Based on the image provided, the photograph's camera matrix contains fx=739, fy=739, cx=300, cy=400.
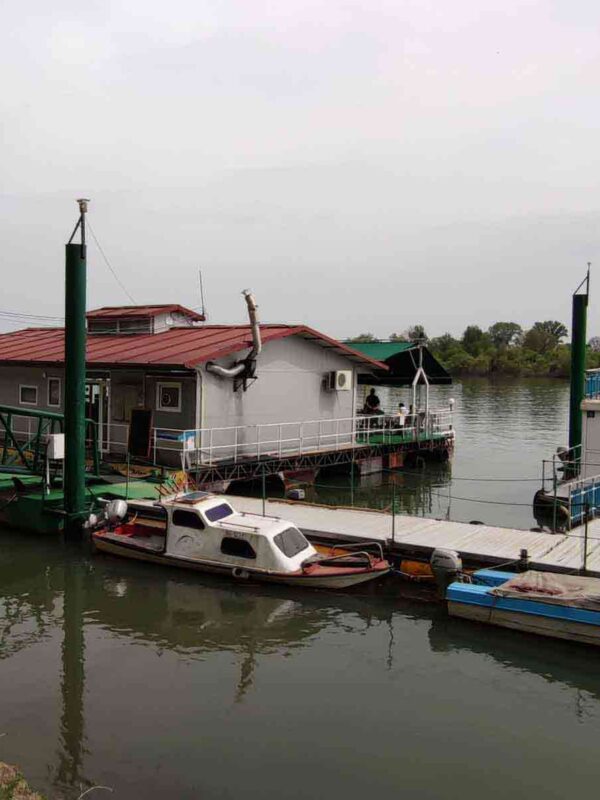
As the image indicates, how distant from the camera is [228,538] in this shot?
664 inches

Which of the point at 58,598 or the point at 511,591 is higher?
the point at 511,591

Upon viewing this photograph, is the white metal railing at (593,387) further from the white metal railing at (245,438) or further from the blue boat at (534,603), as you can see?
the blue boat at (534,603)

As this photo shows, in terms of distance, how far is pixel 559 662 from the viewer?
502 inches

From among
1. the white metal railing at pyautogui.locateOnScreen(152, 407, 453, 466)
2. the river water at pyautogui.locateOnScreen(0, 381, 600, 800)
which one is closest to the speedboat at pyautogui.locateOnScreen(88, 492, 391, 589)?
the river water at pyautogui.locateOnScreen(0, 381, 600, 800)

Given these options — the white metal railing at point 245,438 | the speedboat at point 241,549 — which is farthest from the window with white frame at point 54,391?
the speedboat at point 241,549

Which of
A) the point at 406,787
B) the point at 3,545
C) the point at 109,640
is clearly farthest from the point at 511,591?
the point at 3,545

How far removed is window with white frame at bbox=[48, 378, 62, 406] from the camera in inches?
1157

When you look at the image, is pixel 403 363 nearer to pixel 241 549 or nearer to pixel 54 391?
pixel 54 391

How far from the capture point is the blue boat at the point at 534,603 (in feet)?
43.1

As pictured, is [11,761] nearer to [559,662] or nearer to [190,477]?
[559,662]

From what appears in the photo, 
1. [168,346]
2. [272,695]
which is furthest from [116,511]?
[168,346]

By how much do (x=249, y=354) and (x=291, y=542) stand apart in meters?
11.2

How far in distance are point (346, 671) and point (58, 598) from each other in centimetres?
728

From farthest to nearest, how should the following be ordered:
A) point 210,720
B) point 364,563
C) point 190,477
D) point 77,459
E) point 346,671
A: point 190,477, point 77,459, point 364,563, point 346,671, point 210,720
